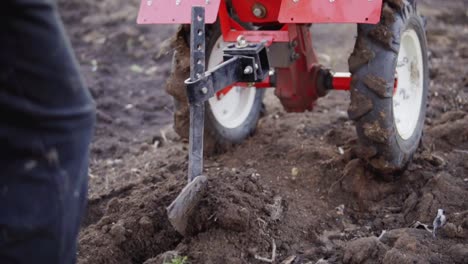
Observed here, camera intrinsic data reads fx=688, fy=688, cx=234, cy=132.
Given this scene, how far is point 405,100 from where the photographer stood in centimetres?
422

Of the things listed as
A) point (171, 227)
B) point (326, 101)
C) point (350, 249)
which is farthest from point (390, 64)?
point (326, 101)

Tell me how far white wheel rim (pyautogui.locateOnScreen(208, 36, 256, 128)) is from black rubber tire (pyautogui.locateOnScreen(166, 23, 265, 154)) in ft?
0.12

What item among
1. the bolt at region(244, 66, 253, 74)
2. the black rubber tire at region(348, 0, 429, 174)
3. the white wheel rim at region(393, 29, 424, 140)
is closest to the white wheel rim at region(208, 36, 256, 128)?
the bolt at region(244, 66, 253, 74)

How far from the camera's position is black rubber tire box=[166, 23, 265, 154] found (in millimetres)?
3910

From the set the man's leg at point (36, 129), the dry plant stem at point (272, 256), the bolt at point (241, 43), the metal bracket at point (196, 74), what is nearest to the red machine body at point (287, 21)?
the bolt at point (241, 43)

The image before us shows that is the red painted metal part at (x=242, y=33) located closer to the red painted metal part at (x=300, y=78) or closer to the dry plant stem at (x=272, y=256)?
the red painted metal part at (x=300, y=78)

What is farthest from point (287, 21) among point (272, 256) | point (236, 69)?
point (272, 256)

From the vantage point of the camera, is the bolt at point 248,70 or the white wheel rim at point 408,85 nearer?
the bolt at point 248,70

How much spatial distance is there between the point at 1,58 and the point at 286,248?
1.85 m

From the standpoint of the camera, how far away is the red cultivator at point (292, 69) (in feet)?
10.4

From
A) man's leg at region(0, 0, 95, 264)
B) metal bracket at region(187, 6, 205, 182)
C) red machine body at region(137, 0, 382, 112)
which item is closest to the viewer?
man's leg at region(0, 0, 95, 264)

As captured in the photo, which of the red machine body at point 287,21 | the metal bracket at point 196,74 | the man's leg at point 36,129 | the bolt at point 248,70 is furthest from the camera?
the red machine body at point 287,21

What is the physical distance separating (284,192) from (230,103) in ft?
3.23

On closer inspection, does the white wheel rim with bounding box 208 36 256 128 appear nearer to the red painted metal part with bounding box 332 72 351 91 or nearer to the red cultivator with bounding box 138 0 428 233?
the red cultivator with bounding box 138 0 428 233
